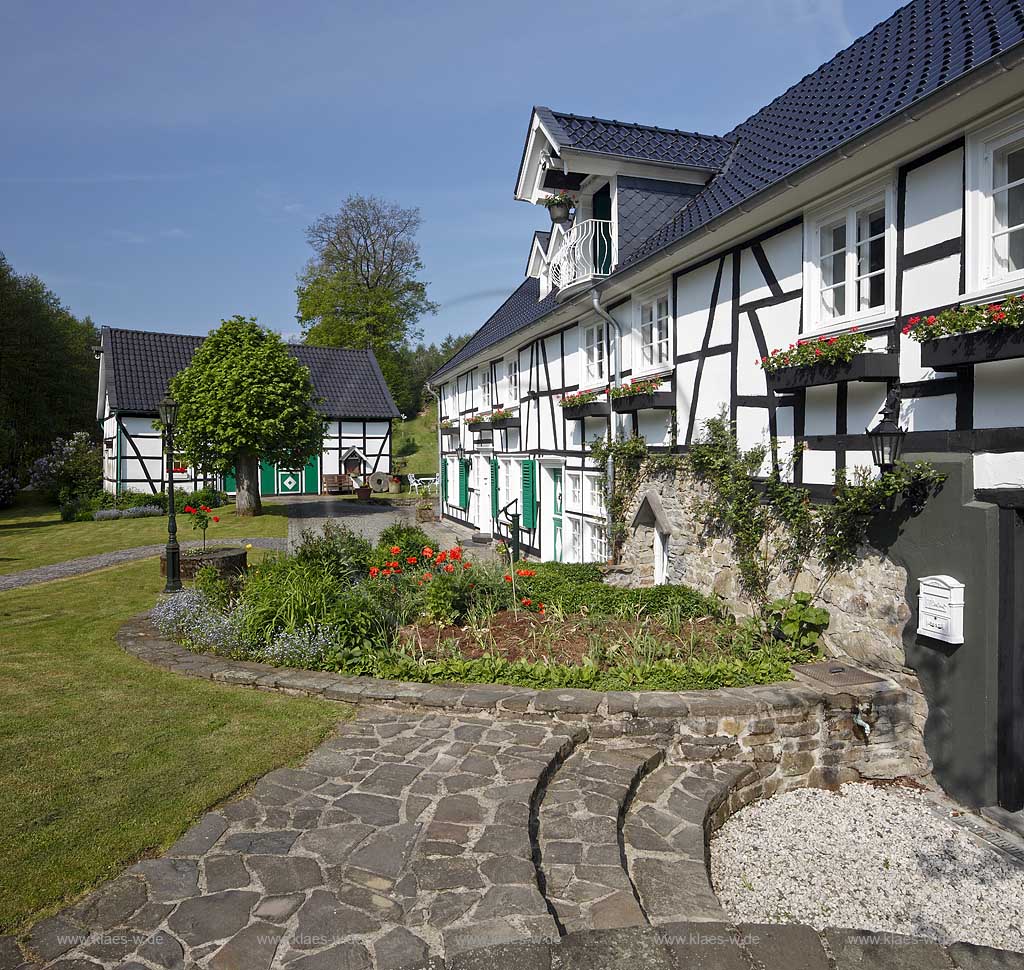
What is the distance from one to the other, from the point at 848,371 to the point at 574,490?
7.48 m

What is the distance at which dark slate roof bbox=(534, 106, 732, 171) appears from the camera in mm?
10266

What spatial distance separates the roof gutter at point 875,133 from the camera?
4188mm

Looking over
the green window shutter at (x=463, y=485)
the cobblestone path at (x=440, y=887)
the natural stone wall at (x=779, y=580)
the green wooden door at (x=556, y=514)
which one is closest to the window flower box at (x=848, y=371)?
the natural stone wall at (x=779, y=580)

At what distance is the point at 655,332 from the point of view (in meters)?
9.46

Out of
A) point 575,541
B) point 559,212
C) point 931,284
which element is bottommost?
point 575,541

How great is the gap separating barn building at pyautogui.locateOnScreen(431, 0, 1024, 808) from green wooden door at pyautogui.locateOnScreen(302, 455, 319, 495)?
20.6 metres

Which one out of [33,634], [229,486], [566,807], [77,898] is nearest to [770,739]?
[566,807]

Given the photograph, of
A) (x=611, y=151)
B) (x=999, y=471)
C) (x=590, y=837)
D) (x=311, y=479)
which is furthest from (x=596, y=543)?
(x=311, y=479)

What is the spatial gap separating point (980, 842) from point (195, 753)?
206 inches

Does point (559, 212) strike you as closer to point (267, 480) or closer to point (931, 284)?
point (931, 284)

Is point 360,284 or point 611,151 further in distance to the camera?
point 360,284

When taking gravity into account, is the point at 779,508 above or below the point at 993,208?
below

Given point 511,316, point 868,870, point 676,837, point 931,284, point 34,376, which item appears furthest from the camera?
point 34,376

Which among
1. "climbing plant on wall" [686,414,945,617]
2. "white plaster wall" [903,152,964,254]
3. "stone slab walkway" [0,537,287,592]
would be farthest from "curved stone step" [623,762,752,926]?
"stone slab walkway" [0,537,287,592]
